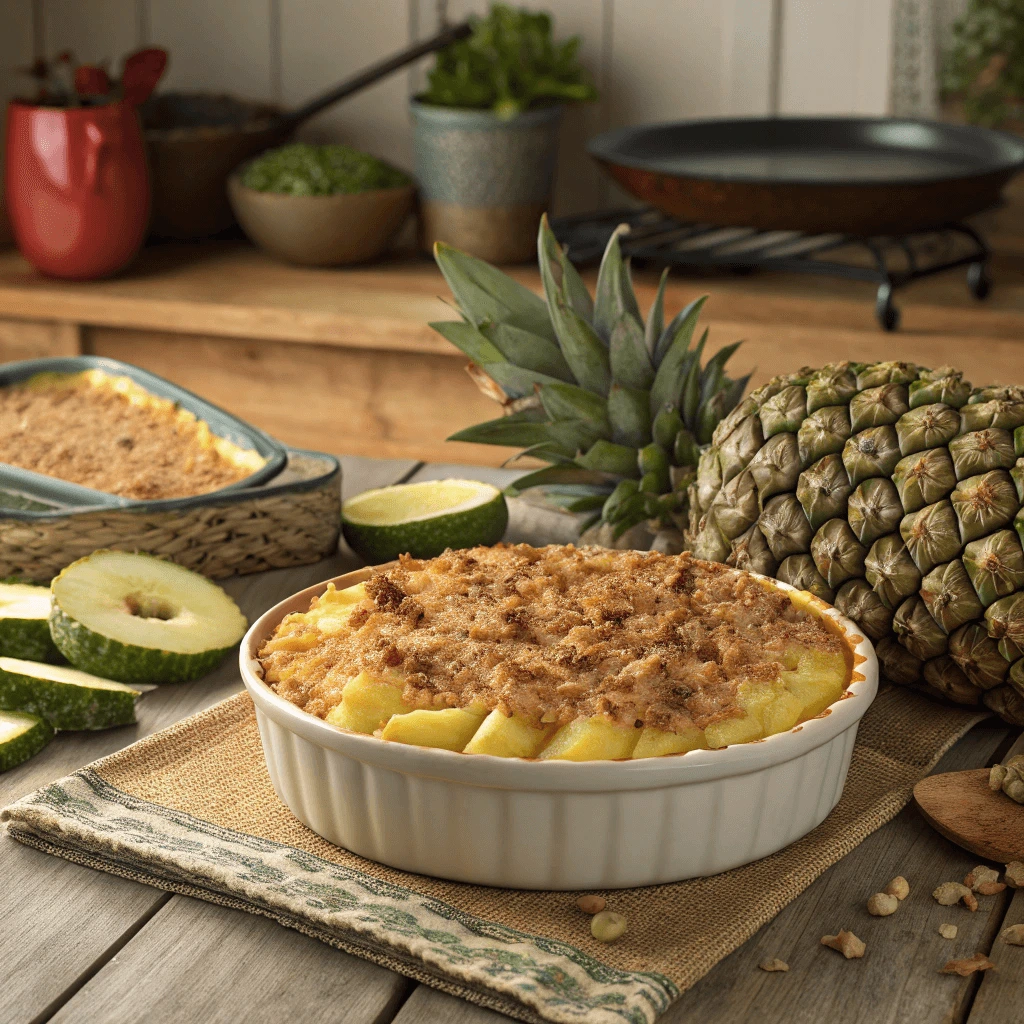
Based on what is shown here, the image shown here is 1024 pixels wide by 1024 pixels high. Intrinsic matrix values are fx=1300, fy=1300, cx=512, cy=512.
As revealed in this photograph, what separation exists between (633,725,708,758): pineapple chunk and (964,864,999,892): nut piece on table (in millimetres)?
227

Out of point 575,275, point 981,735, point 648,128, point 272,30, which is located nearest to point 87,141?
point 272,30

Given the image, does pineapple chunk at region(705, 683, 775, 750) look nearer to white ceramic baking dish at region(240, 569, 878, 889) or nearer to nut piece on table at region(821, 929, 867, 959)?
white ceramic baking dish at region(240, 569, 878, 889)

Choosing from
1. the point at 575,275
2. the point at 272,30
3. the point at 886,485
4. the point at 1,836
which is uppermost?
the point at 272,30

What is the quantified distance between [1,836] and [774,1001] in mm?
605

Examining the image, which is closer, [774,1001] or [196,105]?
[774,1001]

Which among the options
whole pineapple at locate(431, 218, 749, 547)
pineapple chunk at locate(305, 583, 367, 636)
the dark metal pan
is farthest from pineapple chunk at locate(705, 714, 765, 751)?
the dark metal pan

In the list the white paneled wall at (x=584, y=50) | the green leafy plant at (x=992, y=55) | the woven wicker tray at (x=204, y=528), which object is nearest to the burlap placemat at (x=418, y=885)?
the woven wicker tray at (x=204, y=528)

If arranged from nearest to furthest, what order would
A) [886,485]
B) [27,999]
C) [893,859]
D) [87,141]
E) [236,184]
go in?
[27,999], [893,859], [886,485], [87,141], [236,184]

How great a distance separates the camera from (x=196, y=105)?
3537mm

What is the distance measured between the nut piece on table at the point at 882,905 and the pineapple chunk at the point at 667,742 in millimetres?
165

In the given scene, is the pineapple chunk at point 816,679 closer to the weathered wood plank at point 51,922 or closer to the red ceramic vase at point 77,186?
the weathered wood plank at point 51,922

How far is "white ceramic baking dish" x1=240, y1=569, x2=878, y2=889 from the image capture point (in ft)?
2.89

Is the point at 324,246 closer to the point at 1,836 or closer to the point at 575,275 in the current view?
the point at 575,275

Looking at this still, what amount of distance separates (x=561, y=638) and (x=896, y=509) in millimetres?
342
